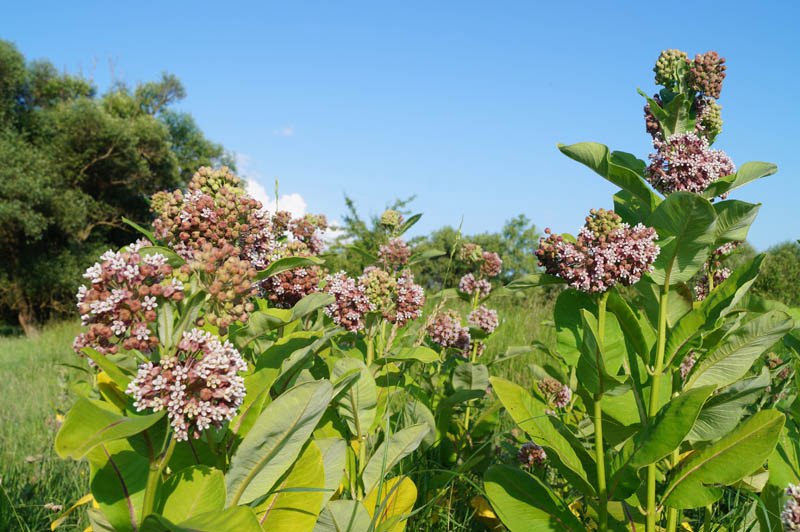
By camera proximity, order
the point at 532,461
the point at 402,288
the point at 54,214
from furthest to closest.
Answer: the point at 54,214
the point at 532,461
the point at 402,288

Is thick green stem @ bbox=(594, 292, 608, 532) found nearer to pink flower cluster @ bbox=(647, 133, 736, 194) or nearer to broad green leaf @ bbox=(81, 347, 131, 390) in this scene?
pink flower cluster @ bbox=(647, 133, 736, 194)

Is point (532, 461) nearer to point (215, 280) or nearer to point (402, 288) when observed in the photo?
point (402, 288)

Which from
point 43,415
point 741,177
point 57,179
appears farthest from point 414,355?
point 57,179

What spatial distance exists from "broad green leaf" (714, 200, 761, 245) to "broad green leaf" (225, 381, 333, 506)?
1.42 metres

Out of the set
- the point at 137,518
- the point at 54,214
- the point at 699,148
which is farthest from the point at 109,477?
the point at 54,214

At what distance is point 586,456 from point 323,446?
0.99m

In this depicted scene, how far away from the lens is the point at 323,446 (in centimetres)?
183

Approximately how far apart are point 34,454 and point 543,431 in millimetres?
4023

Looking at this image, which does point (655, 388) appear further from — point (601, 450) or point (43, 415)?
point (43, 415)

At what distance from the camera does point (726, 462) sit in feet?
5.67

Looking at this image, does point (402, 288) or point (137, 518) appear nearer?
point (137, 518)

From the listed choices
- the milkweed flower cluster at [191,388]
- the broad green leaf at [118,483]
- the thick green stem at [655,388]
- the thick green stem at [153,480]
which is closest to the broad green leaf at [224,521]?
the thick green stem at [153,480]

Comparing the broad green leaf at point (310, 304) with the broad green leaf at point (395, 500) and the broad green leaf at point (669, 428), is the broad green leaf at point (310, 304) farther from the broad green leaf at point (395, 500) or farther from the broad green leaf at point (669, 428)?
the broad green leaf at point (669, 428)

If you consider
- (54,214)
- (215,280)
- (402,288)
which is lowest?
(215,280)
